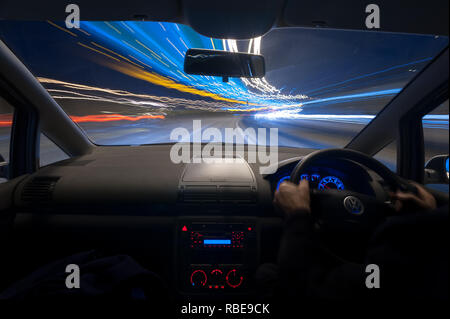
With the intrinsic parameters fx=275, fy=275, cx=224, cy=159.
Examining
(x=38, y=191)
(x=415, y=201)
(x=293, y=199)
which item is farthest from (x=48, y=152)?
(x=415, y=201)

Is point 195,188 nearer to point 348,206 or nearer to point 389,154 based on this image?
point 348,206

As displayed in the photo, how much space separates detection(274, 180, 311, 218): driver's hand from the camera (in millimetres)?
1885

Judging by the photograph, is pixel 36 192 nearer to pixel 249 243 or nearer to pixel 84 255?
pixel 84 255

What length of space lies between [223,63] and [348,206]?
2315mm

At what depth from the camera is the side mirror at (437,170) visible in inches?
105

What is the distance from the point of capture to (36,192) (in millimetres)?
2893

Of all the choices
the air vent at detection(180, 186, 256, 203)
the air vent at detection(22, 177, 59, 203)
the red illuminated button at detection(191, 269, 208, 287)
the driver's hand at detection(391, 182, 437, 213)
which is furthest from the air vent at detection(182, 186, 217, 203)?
the driver's hand at detection(391, 182, 437, 213)

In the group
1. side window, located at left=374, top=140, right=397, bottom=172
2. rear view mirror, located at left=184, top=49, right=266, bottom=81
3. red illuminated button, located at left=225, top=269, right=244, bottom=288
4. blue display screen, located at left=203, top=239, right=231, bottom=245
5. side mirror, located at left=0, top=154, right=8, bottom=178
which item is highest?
rear view mirror, located at left=184, top=49, right=266, bottom=81

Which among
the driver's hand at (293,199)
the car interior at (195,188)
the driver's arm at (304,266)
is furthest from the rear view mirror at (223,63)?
the driver's arm at (304,266)

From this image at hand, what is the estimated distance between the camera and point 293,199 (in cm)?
194

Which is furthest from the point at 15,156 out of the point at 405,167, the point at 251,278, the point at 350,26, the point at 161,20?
the point at 405,167

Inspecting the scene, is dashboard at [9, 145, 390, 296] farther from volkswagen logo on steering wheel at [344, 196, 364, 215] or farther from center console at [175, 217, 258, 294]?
volkswagen logo on steering wheel at [344, 196, 364, 215]

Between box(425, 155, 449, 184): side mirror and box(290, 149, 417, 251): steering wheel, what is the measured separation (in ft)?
2.75

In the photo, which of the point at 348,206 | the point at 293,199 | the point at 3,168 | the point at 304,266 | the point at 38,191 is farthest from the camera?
the point at 3,168
